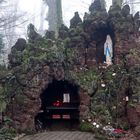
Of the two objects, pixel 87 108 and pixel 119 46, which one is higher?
pixel 119 46

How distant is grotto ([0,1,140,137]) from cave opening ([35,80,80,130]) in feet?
0.19

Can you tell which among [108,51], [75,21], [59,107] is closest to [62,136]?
[59,107]

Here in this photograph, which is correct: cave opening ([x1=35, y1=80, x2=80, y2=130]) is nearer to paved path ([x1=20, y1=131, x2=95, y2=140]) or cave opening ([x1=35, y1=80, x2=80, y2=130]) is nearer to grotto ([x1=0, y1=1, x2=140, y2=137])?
grotto ([x1=0, y1=1, x2=140, y2=137])

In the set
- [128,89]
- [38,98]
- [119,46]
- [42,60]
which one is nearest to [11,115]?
[38,98]

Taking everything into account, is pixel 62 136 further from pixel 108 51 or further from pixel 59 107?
pixel 108 51

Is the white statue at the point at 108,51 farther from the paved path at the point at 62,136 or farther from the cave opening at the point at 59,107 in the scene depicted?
the paved path at the point at 62,136

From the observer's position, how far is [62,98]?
17.0 m

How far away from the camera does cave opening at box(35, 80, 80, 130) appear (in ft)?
53.3

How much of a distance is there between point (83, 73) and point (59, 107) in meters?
2.30

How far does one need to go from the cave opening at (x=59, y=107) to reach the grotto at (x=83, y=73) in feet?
0.19

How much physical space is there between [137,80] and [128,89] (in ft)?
2.12

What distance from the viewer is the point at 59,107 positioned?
16344 millimetres

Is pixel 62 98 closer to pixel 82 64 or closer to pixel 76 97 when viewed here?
pixel 76 97

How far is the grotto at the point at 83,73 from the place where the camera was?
557 inches
